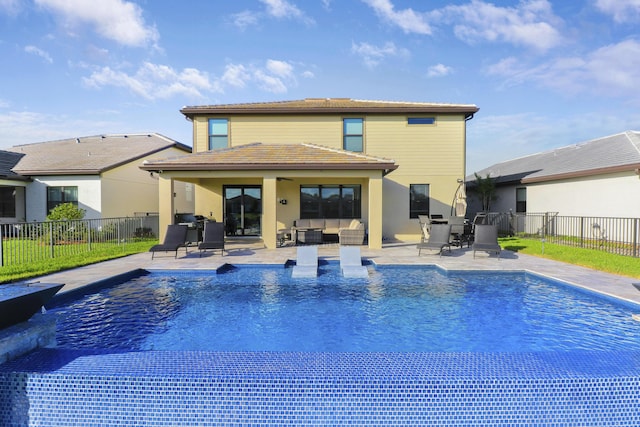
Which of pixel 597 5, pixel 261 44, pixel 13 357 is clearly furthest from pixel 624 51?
pixel 13 357

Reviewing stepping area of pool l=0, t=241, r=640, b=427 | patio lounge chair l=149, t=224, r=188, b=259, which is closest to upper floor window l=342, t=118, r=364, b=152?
patio lounge chair l=149, t=224, r=188, b=259

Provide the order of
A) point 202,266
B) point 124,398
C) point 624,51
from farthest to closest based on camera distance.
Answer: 1. point 624,51
2. point 202,266
3. point 124,398

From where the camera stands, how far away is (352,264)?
10.6m

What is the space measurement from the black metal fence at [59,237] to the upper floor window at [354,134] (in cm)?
1107

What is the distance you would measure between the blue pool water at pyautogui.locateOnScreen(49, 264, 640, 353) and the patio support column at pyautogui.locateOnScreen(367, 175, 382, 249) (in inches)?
187

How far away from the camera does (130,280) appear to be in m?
9.41

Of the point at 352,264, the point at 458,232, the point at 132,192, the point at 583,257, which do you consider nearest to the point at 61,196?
the point at 132,192

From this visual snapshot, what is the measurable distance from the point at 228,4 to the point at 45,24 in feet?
22.4

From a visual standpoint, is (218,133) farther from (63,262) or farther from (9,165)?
(9,165)

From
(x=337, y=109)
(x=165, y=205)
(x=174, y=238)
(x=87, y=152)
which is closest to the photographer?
(x=174, y=238)

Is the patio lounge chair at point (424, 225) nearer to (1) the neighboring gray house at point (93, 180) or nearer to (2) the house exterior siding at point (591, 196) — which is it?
(2) the house exterior siding at point (591, 196)

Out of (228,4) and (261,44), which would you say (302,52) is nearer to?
(261,44)

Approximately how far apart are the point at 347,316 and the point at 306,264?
4.10 m

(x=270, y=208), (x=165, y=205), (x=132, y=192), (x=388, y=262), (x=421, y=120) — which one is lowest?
(x=388, y=262)
